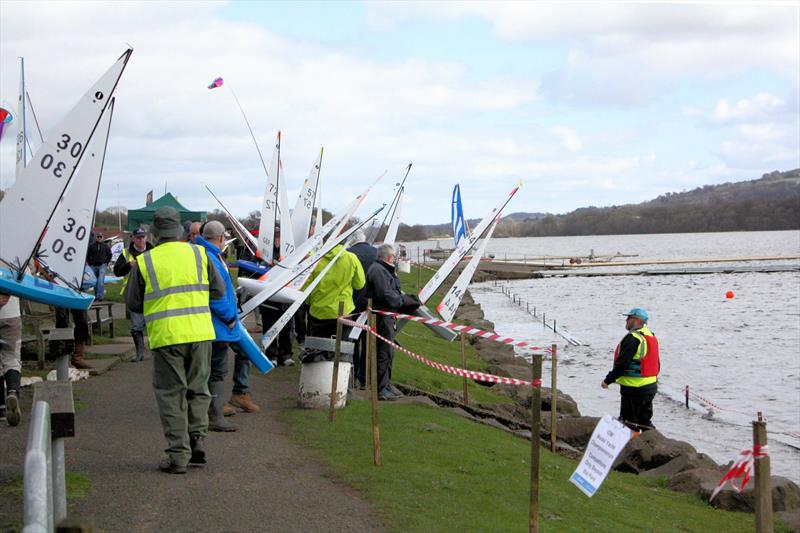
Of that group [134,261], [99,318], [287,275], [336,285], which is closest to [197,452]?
[287,275]

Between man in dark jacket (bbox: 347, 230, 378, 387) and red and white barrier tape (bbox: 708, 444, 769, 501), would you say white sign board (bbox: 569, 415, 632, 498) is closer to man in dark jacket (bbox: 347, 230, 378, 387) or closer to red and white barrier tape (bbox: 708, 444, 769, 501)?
red and white barrier tape (bbox: 708, 444, 769, 501)

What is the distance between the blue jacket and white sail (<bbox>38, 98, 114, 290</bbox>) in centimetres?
119

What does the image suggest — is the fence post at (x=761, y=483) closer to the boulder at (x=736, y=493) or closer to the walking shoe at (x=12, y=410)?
the boulder at (x=736, y=493)

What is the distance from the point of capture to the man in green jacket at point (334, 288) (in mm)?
13312

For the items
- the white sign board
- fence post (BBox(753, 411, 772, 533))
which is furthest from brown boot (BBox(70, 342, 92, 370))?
fence post (BBox(753, 411, 772, 533))

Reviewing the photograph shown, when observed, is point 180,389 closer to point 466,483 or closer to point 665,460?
point 466,483

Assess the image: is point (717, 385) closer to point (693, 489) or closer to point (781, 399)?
point (781, 399)

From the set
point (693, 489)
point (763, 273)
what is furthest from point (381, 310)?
point (763, 273)

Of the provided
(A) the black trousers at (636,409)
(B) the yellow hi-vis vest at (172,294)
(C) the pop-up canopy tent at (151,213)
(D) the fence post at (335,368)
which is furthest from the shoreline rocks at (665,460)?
(C) the pop-up canopy tent at (151,213)

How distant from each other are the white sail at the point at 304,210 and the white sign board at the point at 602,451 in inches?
343

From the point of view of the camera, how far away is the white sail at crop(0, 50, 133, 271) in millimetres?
8055

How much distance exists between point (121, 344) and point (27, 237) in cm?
967

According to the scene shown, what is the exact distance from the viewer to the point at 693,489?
11.6m

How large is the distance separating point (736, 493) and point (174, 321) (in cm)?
673
